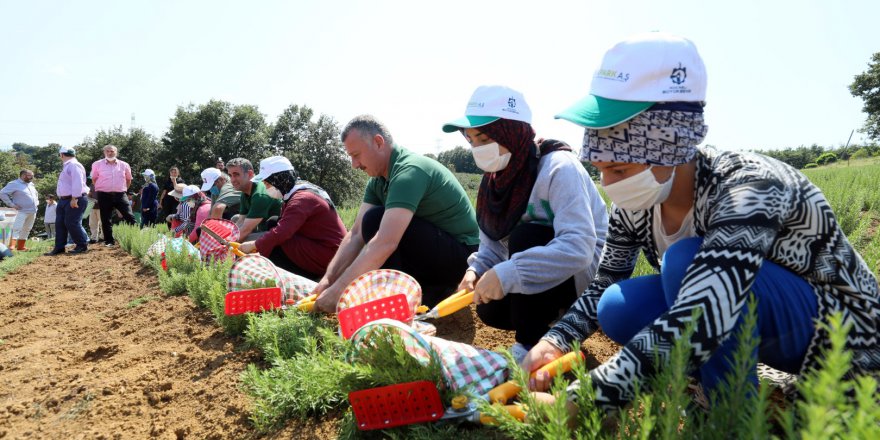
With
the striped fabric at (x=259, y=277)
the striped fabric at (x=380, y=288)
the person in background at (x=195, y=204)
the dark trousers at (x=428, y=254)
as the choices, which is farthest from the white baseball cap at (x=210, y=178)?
the striped fabric at (x=380, y=288)

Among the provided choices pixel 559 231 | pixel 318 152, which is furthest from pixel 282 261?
pixel 318 152

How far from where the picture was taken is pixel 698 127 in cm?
140

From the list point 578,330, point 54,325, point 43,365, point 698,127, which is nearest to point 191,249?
point 54,325

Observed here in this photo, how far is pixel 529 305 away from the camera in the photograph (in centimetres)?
219

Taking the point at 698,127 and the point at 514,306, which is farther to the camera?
the point at 514,306

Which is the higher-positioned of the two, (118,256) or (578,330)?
(578,330)

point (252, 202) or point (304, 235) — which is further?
point (252, 202)

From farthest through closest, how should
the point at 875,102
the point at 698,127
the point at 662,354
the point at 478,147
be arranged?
the point at 875,102, the point at 478,147, the point at 698,127, the point at 662,354

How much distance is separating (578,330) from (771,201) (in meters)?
0.71

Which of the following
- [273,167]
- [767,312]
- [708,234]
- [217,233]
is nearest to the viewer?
[708,234]

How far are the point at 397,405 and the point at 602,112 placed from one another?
1.02 m

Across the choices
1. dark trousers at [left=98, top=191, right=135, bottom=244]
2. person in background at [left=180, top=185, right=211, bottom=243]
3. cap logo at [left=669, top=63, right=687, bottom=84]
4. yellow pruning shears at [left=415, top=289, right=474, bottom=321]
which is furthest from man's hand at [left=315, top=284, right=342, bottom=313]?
dark trousers at [left=98, top=191, right=135, bottom=244]

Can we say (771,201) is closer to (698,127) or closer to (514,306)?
(698,127)

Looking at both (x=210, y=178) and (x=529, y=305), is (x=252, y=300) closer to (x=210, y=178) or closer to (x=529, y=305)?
(x=529, y=305)
